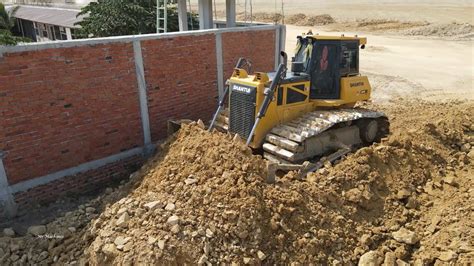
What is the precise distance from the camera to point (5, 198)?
7.06 meters

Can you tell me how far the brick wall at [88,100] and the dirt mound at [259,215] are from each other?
1036 millimetres

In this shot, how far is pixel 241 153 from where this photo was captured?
22.0 ft

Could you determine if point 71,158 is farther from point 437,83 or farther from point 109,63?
point 437,83

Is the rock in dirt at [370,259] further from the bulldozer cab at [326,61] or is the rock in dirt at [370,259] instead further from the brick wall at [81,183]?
the brick wall at [81,183]

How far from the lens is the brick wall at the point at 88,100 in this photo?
7020 mm

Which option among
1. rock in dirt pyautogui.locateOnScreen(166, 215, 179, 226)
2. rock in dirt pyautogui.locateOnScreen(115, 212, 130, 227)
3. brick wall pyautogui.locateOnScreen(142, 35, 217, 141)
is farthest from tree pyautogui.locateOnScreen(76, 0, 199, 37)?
rock in dirt pyautogui.locateOnScreen(166, 215, 179, 226)

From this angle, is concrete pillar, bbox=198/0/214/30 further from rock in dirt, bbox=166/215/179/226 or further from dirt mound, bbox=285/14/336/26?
dirt mound, bbox=285/14/336/26

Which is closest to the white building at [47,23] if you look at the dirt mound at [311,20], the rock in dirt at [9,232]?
the rock in dirt at [9,232]

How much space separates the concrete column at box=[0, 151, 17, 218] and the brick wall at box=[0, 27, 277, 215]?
Result: 6 cm

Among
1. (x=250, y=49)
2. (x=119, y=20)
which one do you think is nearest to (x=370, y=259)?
(x=250, y=49)

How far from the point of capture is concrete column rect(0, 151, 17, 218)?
7000 millimetres

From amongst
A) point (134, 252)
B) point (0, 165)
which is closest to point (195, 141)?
point (134, 252)

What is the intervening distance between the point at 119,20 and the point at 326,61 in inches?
315

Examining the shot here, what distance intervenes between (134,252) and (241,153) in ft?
7.88
